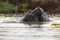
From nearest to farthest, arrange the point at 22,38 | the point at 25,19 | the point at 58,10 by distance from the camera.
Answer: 1. the point at 22,38
2. the point at 25,19
3. the point at 58,10

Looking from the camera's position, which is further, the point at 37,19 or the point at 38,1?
the point at 38,1

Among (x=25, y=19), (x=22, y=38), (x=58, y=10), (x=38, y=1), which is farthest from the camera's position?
(x=38, y=1)

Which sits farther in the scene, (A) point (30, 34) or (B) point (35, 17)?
(B) point (35, 17)

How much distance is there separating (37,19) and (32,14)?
344 millimetres

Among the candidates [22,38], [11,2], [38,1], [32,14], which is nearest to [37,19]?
[32,14]

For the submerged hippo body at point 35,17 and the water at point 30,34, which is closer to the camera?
the water at point 30,34

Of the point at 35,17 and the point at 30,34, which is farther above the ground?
the point at 35,17

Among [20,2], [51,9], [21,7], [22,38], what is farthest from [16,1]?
[22,38]

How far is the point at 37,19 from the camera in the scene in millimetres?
14609

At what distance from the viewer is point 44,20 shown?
1467 cm

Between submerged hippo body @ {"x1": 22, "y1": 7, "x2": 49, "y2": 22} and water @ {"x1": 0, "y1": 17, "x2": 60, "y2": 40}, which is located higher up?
submerged hippo body @ {"x1": 22, "y1": 7, "x2": 49, "y2": 22}

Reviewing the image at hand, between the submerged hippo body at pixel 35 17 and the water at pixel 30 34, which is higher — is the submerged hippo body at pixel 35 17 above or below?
above

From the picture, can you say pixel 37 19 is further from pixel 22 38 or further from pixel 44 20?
pixel 22 38

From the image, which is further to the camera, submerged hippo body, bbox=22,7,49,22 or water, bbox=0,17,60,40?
submerged hippo body, bbox=22,7,49,22
